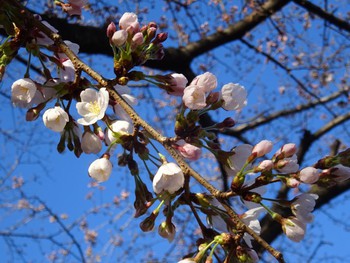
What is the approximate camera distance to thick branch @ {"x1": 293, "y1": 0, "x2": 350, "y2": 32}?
3453mm

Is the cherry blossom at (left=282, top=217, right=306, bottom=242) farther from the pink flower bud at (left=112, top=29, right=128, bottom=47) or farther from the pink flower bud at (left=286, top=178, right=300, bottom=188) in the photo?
the pink flower bud at (left=112, top=29, right=128, bottom=47)

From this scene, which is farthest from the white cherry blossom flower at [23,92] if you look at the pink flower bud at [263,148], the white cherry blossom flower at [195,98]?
the pink flower bud at [263,148]

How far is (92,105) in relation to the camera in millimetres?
803

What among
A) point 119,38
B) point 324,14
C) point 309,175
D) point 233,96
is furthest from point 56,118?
point 324,14

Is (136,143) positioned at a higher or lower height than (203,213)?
higher

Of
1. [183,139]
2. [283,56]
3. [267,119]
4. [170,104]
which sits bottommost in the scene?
[183,139]

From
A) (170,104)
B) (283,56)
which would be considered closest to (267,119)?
(283,56)

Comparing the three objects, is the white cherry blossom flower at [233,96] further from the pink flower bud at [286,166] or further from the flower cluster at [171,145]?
the pink flower bud at [286,166]

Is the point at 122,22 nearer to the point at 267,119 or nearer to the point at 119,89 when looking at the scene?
the point at 119,89

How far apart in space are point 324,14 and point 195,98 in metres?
3.04

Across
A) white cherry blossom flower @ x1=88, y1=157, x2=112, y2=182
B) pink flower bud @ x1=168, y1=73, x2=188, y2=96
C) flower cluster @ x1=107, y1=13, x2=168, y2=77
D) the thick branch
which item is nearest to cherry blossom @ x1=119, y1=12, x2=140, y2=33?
flower cluster @ x1=107, y1=13, x2=168, y2=77

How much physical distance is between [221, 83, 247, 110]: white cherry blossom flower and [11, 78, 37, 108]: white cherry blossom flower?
0.33m

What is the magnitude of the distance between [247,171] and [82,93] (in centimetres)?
30

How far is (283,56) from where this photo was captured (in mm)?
4996
